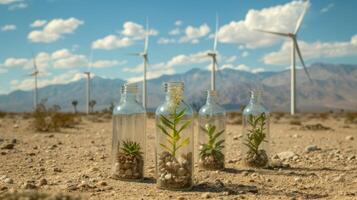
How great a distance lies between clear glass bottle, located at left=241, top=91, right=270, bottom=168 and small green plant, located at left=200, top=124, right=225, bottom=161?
665mm

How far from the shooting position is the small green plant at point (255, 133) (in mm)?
9508

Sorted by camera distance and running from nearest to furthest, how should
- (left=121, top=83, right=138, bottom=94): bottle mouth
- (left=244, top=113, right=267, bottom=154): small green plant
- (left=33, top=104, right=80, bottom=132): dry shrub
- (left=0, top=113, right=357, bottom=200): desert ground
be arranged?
(left=0, top=113, right=357, bottom=200): desert ground → (left=121, top=83, right=138, bottom=94): bottle mouth → (left=244, top=113, right=267, bottom=154): small green plant → (left=33, top=104, right=80, bottom=132): dry shrub

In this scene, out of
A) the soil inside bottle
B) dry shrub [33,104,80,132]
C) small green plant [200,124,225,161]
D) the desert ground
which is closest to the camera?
the desert ground

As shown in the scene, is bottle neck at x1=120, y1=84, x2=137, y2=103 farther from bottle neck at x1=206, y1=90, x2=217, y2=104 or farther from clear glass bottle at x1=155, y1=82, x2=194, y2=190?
bottle neck at x1=206, y1=90, x2=217, y2=104

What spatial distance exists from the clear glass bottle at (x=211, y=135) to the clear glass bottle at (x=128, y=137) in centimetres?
158

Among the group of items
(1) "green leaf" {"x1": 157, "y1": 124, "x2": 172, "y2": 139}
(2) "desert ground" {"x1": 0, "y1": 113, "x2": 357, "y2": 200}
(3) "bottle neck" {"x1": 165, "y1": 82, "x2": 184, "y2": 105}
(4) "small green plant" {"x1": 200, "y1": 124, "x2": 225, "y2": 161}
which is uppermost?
(3) "bottle neck" {"x1": 165, "y1": 82, "x2": 184, "y2": 105}

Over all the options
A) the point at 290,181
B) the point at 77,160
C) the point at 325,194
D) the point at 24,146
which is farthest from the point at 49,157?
the point at 325,194

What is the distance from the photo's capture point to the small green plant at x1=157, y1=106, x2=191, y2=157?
23.9 feet

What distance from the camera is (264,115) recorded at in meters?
9.63

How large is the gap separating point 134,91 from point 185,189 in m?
A: 1.83

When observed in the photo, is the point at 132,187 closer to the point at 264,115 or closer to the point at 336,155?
the point at 264,115

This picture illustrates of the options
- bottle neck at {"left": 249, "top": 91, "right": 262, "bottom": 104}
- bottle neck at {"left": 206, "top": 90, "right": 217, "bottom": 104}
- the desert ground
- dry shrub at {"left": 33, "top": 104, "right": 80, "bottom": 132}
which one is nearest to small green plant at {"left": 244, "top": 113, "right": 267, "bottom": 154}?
bottle neck at {"left": 249, "top": 91, "right": 262, "bottom": 104}

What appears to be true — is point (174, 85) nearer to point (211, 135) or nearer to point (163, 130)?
point (163, 130)

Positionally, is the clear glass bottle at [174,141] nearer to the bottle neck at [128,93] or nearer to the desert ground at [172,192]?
the desert ground at [172,192]
